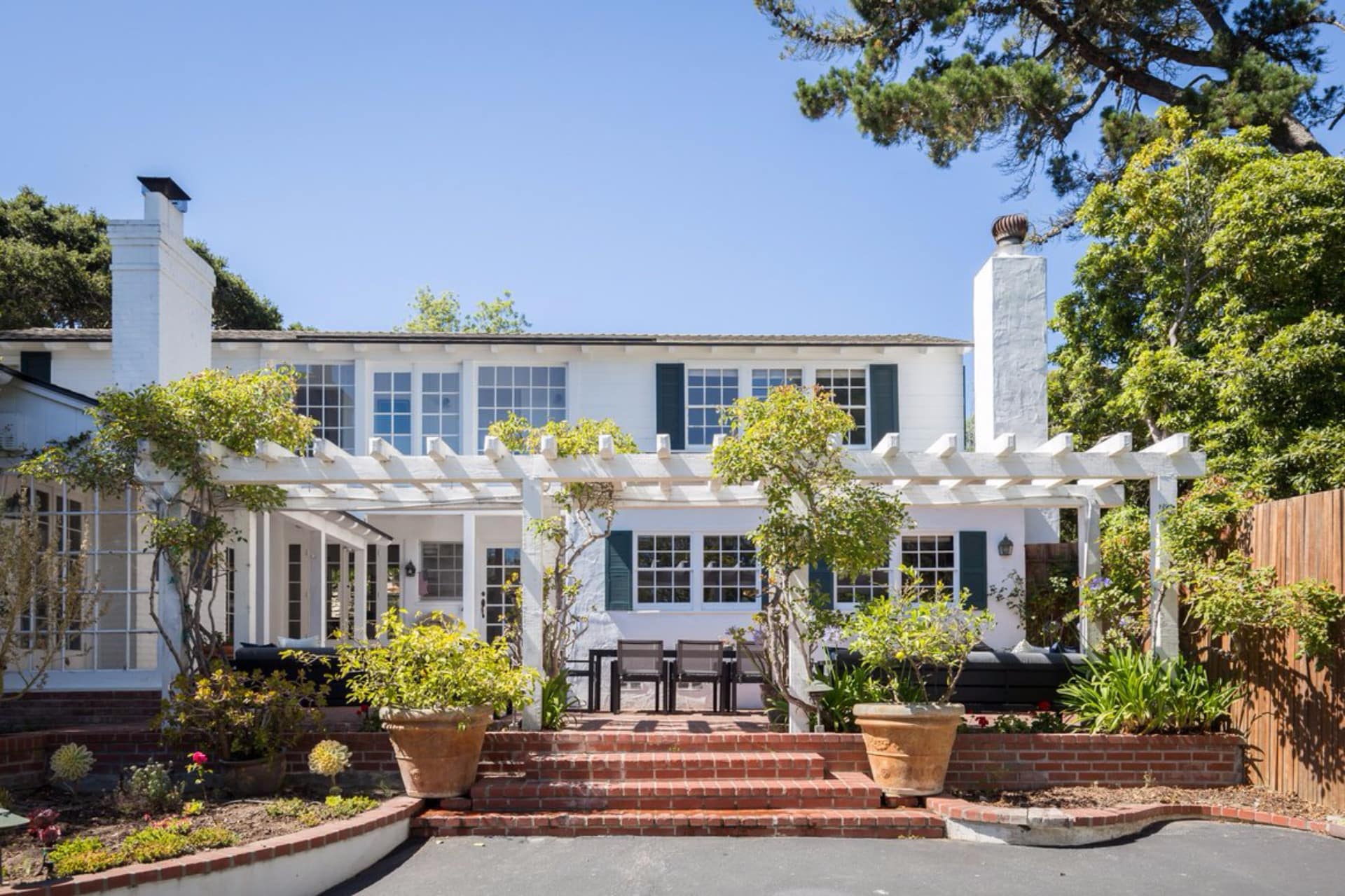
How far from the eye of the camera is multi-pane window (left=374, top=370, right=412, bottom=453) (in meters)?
15.0

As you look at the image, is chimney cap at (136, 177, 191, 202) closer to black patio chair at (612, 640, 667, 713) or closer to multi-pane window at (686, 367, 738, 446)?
black patio chair at (612, 640, 667, 713)

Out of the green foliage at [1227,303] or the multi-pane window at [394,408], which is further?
the multi-pane window at [394,408]

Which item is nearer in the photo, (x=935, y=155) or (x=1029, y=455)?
(x=1029, y=455)

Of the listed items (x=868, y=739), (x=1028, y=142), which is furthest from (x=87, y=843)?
(x=1028, y=142)

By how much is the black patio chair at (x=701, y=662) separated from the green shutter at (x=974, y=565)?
15.9 ft

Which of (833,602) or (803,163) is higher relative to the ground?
(803,163)

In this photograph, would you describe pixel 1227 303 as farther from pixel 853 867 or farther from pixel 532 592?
pixel 853 867

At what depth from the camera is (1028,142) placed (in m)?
16.8

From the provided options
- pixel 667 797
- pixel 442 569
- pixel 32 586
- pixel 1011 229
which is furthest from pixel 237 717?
pixel 442 569

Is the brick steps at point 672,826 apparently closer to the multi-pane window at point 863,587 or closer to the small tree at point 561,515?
the small tree at point 561,515

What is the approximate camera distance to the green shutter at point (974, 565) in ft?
46.1

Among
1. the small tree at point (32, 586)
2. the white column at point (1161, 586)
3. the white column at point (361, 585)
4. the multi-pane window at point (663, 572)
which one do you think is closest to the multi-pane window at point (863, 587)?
the multi-pane window at point (663, 572)

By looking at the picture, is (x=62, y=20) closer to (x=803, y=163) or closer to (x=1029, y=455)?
(x=803, y=163)

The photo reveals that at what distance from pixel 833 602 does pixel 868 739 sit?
5980 millimetres
